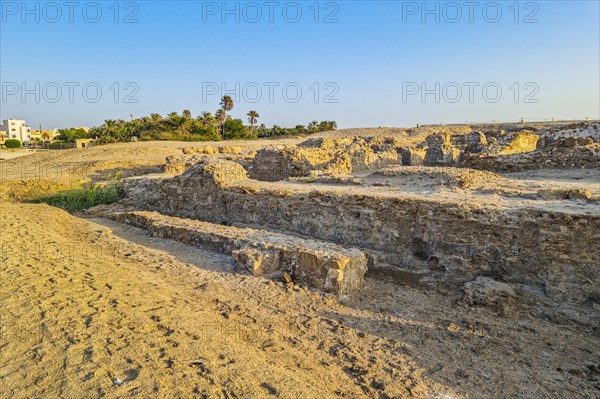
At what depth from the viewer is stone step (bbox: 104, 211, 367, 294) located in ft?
17.3

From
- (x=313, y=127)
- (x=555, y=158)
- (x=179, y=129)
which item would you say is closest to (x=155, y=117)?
(x=179, y=129)

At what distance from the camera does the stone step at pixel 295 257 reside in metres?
5.27

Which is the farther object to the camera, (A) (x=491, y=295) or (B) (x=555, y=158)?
(B) (x=555, y=158)

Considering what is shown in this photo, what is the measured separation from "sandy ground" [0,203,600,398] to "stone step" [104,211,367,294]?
9.7 inches

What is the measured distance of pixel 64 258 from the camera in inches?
243

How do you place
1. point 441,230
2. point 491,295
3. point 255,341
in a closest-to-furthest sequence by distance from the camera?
1. point 255,341
2. point 491,295
3. point 441,230

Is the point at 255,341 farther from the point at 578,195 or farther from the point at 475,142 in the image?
the point at 475,142

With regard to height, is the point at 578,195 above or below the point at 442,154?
below

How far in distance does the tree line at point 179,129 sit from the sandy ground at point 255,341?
30.0 metres

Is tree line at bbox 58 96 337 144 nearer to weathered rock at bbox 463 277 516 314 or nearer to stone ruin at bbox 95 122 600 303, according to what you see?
stone ruin at bbox 95 122 600 303

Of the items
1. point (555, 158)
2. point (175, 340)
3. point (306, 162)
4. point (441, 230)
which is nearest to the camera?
point (175, 340)

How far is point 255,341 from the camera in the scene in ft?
13.1

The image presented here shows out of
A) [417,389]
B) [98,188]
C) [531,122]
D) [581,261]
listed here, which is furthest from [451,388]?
[531,122]

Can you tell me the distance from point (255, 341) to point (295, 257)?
5.82 feet
